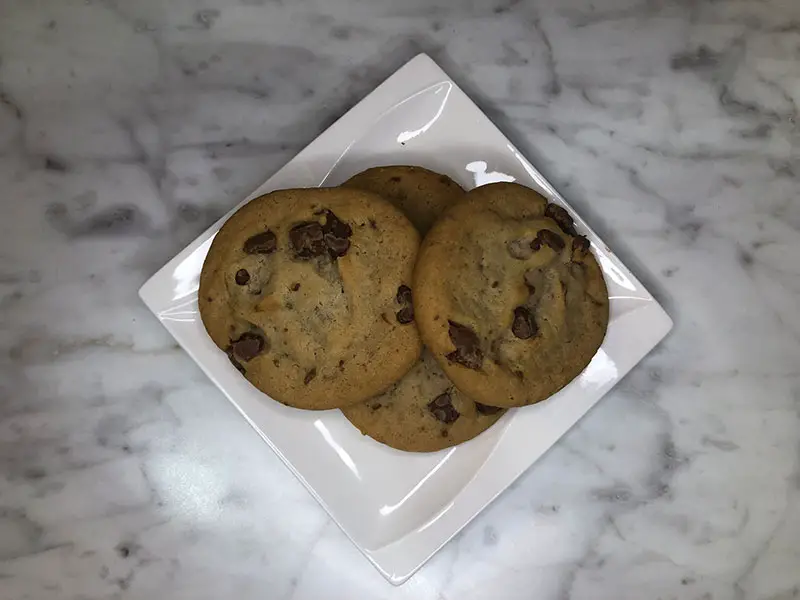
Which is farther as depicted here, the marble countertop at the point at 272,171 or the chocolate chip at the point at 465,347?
the marble countertop at the point at 272,171

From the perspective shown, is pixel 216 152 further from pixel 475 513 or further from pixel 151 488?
pixel 475 513

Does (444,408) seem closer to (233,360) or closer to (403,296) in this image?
(403,296)

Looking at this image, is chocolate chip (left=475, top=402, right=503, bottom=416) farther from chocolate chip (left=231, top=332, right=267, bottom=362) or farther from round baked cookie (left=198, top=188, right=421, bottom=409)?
chocolate chip (left=231, top=332, right=267, bottom=362)

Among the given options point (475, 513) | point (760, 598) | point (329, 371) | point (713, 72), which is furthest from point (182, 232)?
point (760, 598)

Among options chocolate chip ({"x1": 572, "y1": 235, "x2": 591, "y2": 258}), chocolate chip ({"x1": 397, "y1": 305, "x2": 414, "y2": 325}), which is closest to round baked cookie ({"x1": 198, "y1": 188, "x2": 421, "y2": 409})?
chocolate chip ({"x1": 397, "y1": 305, "x2": 414, "y2": 325})

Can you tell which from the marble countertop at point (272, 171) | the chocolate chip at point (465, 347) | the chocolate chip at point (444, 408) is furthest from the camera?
the marble countertop at point (272, 171)

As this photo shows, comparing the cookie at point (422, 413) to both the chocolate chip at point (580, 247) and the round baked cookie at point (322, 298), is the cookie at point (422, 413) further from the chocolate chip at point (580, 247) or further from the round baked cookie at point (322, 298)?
the chocolate chip at point (580, 247)

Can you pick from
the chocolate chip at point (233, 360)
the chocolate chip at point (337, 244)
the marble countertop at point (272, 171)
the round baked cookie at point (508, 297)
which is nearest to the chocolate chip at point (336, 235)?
the chocolate chip at point (337, 244)
